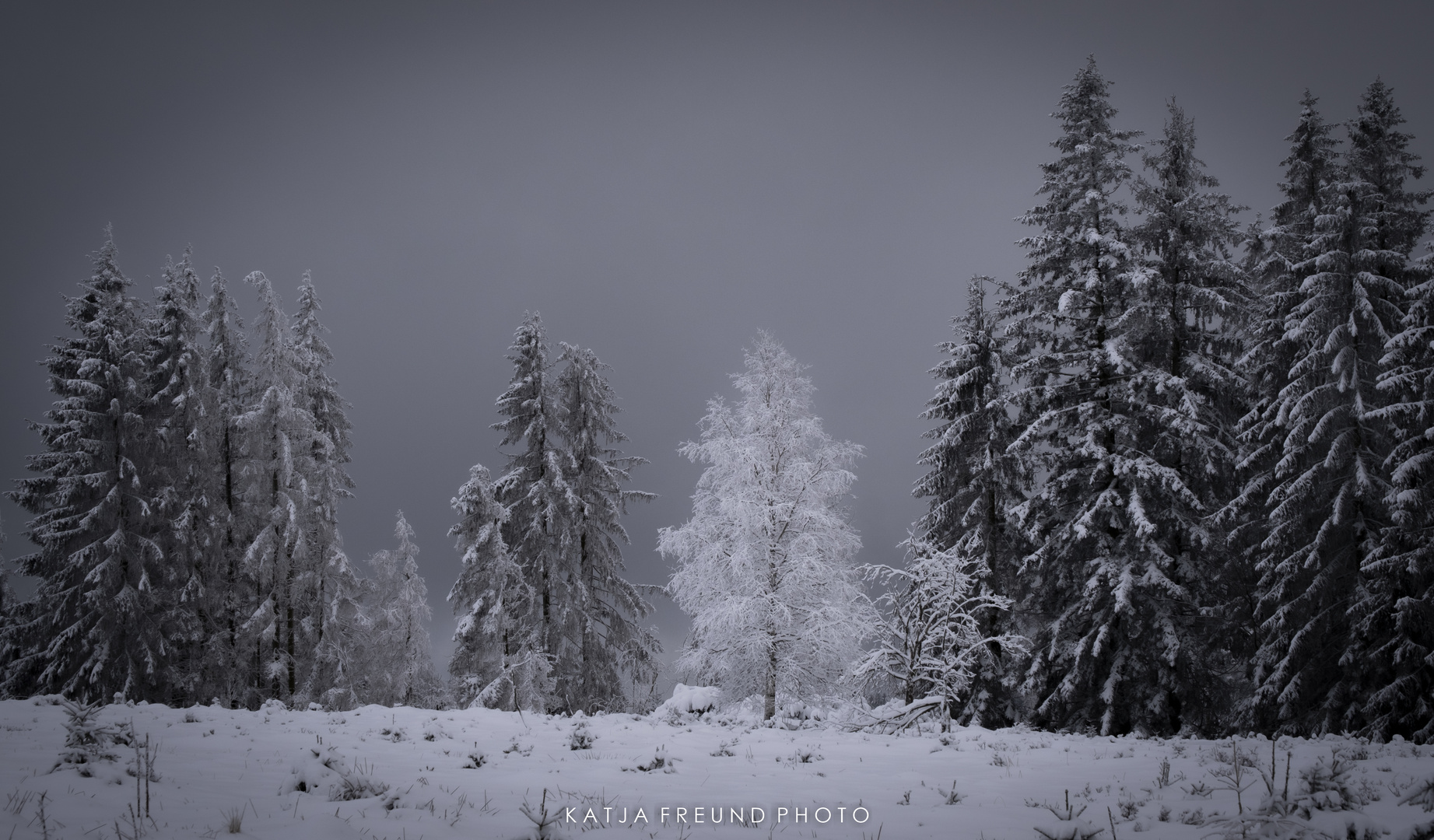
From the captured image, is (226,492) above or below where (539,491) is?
below

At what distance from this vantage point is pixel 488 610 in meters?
21.8

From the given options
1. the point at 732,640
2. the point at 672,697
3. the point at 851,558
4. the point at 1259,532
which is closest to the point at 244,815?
the point at 672,697

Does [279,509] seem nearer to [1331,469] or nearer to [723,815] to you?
[723,815]

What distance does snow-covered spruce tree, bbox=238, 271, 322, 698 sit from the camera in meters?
19.7

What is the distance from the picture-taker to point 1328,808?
442 cm

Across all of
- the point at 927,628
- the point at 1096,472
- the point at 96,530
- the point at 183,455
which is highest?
the point at 183,455

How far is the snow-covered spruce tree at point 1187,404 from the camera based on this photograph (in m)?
15.4

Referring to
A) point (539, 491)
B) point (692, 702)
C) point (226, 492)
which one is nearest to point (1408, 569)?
point (692, 702)

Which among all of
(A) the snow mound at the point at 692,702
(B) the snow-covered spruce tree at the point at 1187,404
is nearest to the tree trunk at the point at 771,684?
(A) the snow mound at the point at 692,702

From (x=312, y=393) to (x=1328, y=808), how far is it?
2635 centimetres

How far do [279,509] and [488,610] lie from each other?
22.6 ft

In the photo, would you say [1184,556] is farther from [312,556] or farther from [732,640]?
[312,556]

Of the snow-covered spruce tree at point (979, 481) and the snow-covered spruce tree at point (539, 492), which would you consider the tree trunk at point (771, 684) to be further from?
the snow-covered spruce tree at point (539, 492)

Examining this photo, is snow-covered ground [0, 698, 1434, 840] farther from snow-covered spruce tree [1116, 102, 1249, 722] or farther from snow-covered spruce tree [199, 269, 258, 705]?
snow-covered spruce tree [199, 269, 258, 705]
